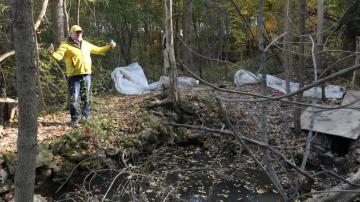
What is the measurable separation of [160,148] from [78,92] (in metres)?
1.75

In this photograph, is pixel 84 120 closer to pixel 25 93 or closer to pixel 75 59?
pixel 75 59

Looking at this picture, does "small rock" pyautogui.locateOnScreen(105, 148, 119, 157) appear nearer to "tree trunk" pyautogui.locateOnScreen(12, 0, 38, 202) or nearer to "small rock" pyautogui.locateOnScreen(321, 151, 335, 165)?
"small rock" pyautogui.locateOnScreen(321, 151, 335, 165)

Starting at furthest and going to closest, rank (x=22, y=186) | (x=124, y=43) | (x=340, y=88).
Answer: (x=124, y=43) → (x=340, y=88) → (x=22, y=186)

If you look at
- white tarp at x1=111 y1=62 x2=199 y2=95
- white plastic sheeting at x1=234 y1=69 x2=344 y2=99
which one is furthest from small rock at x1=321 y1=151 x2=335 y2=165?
white tarp at x1=111 y1=62 x2=199 y2=95

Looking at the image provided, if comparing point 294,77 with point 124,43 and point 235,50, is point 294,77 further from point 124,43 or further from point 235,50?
point 124,43

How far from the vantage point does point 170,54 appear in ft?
28.3

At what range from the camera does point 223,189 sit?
6816 mm

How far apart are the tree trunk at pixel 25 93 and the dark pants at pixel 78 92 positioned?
5.36m

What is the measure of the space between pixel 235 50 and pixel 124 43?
5138 millimetres

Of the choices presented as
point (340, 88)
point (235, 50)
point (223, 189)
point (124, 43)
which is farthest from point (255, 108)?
point (235, 50)

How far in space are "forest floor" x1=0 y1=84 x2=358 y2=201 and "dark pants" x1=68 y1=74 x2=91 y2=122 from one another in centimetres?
25

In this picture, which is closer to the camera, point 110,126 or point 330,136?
point 110,126

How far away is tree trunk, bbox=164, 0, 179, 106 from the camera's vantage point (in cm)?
848

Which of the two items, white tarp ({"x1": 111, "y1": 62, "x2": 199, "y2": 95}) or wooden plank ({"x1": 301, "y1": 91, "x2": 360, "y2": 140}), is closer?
wooden plank ({"x1": 301, "y1": 91, "x2": 360, "y2": 140})
